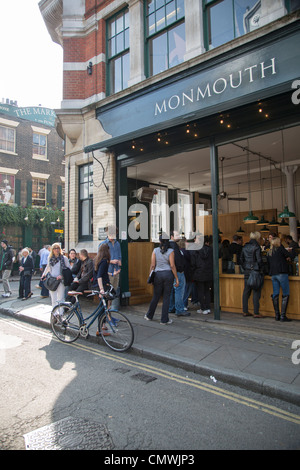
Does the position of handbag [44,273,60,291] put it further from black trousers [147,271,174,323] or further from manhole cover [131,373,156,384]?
manhole cover [131,373,156,384]

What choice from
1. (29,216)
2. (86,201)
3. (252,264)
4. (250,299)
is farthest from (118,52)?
(29,216)

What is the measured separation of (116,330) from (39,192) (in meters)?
21.5

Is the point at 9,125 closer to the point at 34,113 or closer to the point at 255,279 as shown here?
the point at 34,113

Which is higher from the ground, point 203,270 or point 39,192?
point 39,192

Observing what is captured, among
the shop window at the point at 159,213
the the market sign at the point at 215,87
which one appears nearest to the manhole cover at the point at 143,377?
the the market sign at the point at 215,87

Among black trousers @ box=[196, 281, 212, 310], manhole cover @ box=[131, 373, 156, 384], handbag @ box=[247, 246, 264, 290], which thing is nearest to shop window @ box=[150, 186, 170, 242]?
black trousers @ box=[196, 281, 212, 310]

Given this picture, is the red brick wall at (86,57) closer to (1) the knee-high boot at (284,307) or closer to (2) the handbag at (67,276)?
(2) the handbag at (67,276)

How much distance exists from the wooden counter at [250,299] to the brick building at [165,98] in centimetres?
127

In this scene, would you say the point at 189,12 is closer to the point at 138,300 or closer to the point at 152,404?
the point at 138,300

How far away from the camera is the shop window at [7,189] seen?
22134 millimetres

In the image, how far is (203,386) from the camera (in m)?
4.18

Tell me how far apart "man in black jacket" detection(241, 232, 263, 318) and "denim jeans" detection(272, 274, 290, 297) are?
39 centimetres

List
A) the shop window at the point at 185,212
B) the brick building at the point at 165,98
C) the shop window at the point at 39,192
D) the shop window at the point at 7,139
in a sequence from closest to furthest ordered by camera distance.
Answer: the brick building at the point at 165,98 → the shop window at the point at 185,212 → the shop window at the point at 7,139 → the shop window at the point at 39,192

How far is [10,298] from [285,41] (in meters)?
11.2
